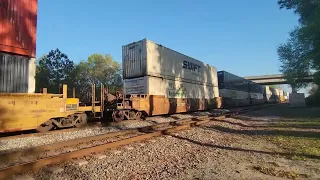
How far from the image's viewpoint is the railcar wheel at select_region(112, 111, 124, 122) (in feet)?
40.2

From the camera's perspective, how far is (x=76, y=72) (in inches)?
1784

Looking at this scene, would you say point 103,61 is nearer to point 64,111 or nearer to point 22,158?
point 64,111

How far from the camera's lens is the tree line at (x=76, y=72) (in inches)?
1576

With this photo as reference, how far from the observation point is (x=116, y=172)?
423cm

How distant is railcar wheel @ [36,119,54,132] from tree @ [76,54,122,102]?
39516mm

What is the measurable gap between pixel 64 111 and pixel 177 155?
618 cm

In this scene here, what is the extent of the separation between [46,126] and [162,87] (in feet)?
28.5

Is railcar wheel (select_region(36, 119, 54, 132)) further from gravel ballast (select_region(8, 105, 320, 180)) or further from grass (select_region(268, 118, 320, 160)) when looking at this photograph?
grass (select_region(268, 118, 320, 160))

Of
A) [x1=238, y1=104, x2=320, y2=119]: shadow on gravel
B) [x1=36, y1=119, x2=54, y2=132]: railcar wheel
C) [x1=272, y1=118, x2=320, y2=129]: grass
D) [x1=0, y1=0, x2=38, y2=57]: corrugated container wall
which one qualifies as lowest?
[x1=272, y1=118, x2=320, y2=129]: grass

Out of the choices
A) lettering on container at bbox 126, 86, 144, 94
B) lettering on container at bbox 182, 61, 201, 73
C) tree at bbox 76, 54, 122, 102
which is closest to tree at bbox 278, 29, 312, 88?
lettering on container at bbox 182, 61, 201, 73

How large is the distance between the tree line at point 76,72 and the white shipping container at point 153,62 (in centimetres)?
1851

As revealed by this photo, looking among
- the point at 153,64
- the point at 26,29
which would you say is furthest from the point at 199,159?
the point at 26,29

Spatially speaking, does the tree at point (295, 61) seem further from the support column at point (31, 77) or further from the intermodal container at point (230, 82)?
the support column at point (31, 77)

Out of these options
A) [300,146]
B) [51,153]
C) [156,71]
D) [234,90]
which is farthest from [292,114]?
[51,153]
